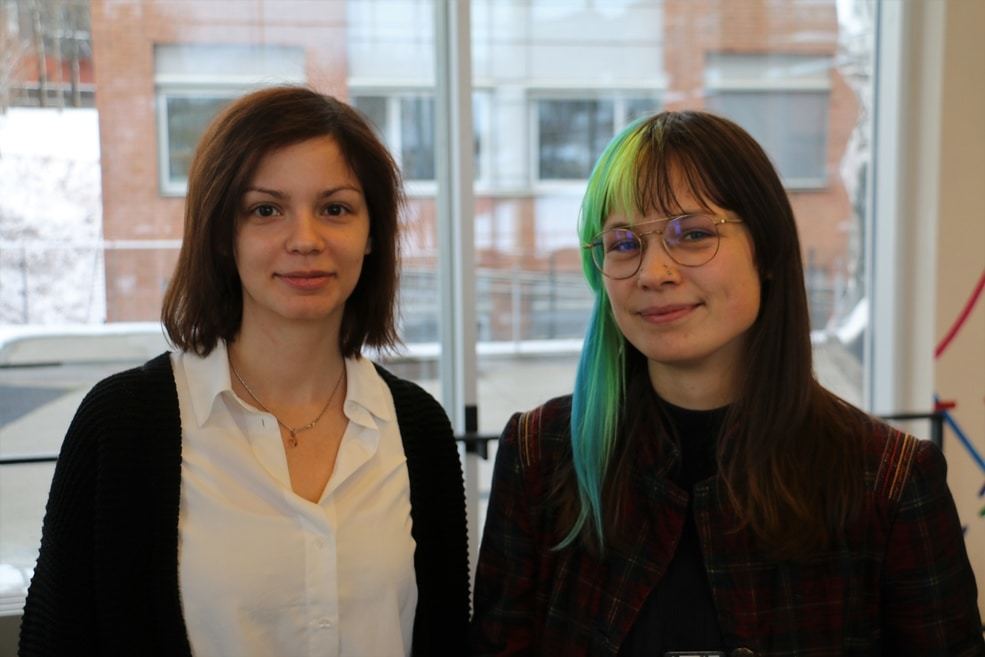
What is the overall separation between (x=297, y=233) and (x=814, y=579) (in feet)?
2.85

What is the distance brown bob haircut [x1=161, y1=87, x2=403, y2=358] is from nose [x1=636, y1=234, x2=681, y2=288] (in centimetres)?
45

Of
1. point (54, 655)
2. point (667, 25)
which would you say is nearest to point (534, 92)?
point (667, 25)

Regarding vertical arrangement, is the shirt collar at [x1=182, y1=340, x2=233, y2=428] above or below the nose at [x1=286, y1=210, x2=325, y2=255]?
below

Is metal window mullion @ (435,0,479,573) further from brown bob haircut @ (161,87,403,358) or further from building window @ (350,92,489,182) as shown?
brown bob haircut @ (161,87,403,358)

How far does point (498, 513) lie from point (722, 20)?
95.7 inches

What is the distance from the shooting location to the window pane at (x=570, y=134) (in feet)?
10.7

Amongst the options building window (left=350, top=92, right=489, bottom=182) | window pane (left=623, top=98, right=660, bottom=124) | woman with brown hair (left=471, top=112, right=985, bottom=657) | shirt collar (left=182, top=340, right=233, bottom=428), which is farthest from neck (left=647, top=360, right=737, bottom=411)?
window pane (left=623, top=98, right=660, bottom=124)

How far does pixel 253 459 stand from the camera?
4.81 ft

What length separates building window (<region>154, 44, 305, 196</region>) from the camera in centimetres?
303

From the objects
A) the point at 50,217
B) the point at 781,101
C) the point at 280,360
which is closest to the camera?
the point at 280,360

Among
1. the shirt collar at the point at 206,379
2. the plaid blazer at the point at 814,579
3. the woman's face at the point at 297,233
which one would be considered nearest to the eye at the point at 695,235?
the plaid blazer at the point at 814,579

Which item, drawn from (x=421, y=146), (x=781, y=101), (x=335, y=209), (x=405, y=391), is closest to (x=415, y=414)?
(x=405, y=391)

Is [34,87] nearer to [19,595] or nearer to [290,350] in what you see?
[19,595]

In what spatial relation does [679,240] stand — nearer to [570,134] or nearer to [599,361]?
[599,361]
